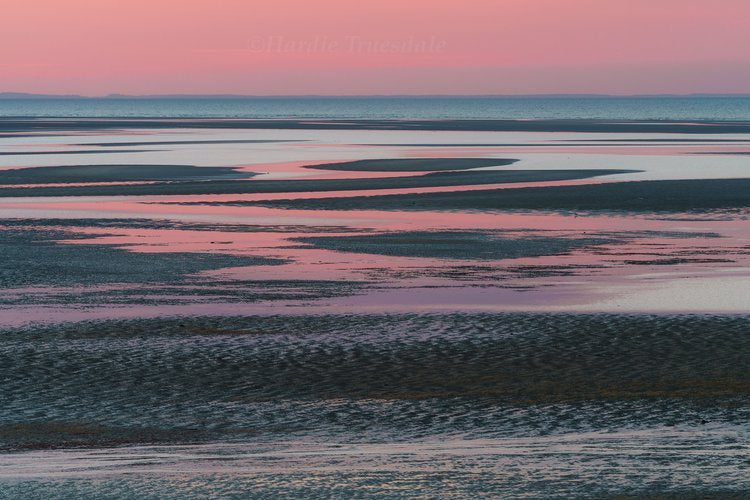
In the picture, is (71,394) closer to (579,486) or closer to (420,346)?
(420,346)

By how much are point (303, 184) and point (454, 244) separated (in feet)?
58.6

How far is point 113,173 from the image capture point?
50.1 m

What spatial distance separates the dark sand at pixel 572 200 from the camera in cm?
3506

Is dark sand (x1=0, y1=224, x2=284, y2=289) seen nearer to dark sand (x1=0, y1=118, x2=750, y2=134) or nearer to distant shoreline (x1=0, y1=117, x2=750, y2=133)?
distant shoreline (x1=0, y1=117, x2=750, y2=133)

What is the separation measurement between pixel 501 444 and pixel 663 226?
2038 cm

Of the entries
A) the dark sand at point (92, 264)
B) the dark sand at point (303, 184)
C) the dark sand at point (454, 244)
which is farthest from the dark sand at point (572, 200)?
the dark sand at point (92, 264)

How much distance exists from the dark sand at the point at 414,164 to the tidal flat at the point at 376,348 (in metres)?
16.2

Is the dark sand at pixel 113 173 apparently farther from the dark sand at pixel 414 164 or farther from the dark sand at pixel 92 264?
the dark sand at pixel 92 264

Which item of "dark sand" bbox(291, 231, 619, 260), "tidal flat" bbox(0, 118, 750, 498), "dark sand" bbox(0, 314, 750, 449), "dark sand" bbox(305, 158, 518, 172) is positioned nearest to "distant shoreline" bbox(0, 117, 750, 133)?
"dark sand" bbox(305, 158, 518, 172)

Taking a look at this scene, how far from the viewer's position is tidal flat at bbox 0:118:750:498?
984 cm

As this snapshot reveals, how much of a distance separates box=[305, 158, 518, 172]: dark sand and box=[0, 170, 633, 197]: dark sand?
375 cm

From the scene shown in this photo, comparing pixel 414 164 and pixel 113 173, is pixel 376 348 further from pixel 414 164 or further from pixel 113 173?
pixel 414 164

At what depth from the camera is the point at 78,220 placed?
31.8 m

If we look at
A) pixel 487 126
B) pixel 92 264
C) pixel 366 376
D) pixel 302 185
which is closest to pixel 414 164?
pixel 302 185
